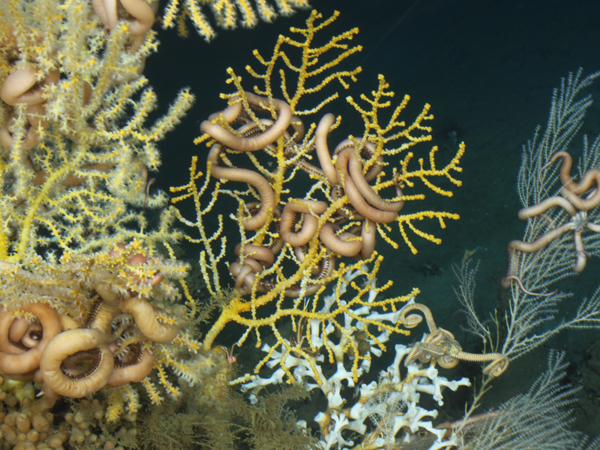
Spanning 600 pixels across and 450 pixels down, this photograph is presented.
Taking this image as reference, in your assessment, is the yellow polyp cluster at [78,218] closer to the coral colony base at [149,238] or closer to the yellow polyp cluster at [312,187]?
the coral colony base at [149,238]

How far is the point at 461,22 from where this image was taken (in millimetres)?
3482

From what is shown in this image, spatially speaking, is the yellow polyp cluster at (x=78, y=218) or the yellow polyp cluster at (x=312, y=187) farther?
the yellow polyp cluster at (x=312, y=187)

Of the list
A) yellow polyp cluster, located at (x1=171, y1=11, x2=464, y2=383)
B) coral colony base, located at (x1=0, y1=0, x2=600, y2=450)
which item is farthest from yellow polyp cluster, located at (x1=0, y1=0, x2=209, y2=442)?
yellow polyp cluster, located at (x1=171, y1=11, x2=464, y2=383)

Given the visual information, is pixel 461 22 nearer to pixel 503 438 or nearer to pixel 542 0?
pixel 542 0

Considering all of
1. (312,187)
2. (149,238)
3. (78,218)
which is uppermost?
(78,218)

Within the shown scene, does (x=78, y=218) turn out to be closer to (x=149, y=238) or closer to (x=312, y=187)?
(x=149, y=238)

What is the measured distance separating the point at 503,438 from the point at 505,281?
133 cm

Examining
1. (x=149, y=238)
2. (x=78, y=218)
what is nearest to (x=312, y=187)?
(x=149, y=238)

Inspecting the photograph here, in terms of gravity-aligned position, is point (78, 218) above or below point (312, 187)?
above

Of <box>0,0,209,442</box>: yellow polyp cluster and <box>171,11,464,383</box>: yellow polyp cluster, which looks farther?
<box>171,11,464,383</box>: yellow polyp cluster

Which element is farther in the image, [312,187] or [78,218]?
[312,187]

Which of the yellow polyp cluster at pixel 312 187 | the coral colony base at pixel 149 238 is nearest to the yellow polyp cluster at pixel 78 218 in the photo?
the coral colony base at pixel 149 238

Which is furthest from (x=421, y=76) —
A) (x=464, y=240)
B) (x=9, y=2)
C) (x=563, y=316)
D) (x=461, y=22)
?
(x=9, y=2)

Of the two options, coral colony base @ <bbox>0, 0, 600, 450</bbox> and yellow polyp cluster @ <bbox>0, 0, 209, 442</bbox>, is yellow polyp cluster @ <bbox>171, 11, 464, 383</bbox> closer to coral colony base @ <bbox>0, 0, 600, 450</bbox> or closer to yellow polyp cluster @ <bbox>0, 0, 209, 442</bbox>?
coral colony base @ <bbox>0, 0, 600, 450</bbox>
